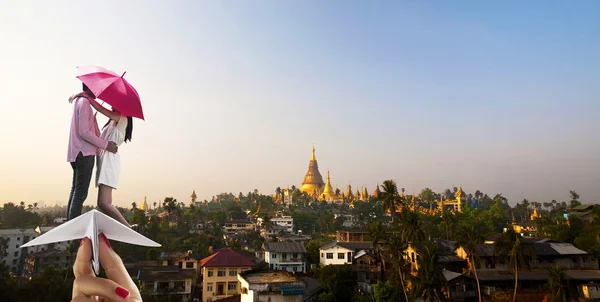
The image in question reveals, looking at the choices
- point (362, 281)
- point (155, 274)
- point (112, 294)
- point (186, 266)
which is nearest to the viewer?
point (112, 294)

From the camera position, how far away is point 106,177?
245 inches

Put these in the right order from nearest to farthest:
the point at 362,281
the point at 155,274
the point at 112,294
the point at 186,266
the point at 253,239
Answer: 1. the point at 112,294
2. the point at 155,274
3. the point at 362,281
4. the point at 186,266
5. the point at 253,239

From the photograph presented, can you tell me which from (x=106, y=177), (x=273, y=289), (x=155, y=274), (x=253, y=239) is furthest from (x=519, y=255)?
(x=253, y=239)

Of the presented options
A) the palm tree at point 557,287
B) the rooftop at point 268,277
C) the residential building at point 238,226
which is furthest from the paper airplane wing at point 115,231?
the residential building at point 238,226

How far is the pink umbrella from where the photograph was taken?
6074 mm

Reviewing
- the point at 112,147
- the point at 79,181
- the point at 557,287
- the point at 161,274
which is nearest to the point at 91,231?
the point at 79,181

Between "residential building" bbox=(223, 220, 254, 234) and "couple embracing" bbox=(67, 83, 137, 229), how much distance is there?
257 ft

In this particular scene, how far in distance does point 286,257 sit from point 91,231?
138 ft

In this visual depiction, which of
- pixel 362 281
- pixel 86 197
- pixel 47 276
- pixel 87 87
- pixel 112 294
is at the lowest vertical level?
pixel 362 281

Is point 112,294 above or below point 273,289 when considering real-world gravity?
above

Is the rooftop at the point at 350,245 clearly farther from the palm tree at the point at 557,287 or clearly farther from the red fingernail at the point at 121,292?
the red fingernail at the point at 121,292

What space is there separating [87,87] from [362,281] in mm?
37173

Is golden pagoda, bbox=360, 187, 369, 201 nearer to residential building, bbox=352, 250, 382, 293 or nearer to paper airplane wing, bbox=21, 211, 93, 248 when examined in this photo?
residential building, bbox=352, 250, 382, 293

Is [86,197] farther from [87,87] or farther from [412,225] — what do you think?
[412,225]
